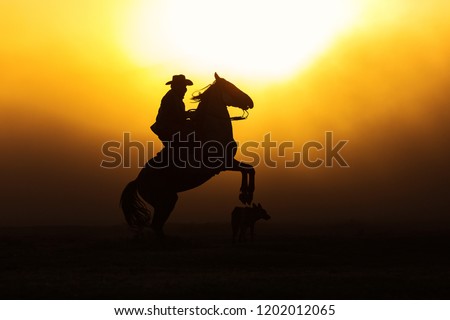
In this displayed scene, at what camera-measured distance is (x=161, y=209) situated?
20312mm

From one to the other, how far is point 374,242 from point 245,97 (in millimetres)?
4802

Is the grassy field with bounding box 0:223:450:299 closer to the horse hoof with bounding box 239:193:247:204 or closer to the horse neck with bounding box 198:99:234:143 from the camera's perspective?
the horse hoof with bounding box 239:193:247:204

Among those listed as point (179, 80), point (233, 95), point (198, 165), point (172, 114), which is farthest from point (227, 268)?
point (179, 80)

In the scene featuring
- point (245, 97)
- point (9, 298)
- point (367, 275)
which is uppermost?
point (245, 97)

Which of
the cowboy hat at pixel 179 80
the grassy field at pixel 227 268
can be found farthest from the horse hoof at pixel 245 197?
the cowboy hat at pixel 179 80

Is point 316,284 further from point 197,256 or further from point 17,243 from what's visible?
point 17,243

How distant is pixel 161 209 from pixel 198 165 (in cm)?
165

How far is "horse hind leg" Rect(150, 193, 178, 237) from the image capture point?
20297mm

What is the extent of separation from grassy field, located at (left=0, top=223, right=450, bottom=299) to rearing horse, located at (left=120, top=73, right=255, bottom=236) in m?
0.84

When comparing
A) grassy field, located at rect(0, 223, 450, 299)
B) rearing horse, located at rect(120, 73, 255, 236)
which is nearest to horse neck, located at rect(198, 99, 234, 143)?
rearing horse, located at rect(120, 73, 255, 236)

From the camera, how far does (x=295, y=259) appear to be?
16156 mm

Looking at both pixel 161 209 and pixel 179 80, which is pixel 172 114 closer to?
pixel 179 80
